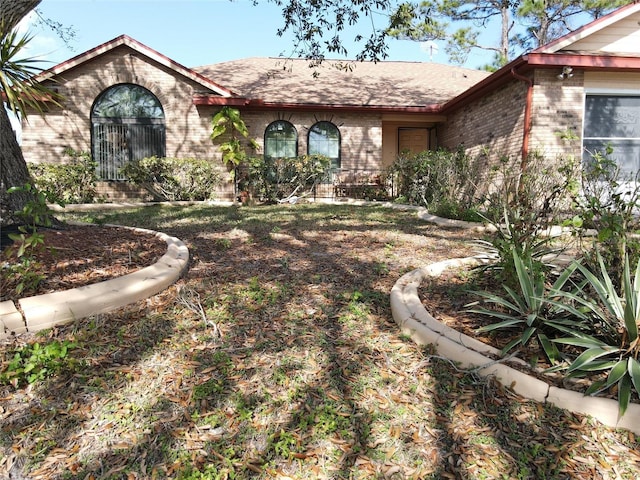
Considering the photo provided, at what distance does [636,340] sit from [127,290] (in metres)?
3.15

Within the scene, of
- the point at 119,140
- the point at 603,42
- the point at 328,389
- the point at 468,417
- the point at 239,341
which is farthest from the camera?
the point at 119,140

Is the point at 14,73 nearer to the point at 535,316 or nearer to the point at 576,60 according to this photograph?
the point at 535,316

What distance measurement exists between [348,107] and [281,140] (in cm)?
245

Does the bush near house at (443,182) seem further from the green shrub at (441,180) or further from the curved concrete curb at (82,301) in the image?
the curved concrete curb at (82,301)

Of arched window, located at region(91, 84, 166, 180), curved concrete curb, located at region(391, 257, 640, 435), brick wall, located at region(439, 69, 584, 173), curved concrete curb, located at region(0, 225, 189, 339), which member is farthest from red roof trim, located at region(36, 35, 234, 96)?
curved concrete curb, located at region(391, 257, 640, 435)

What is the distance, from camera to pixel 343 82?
16.1 meters

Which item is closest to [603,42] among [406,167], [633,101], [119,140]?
[633,101]

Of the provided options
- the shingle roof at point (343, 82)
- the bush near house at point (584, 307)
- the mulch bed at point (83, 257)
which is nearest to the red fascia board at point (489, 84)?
the shingle roof at point (343, 82)

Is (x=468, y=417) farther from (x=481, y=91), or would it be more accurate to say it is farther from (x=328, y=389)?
(x=481, y=91)

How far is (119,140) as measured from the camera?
13125 mm

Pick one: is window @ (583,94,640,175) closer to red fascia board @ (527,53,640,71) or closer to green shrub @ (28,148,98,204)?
red fascia board @ (527,53,640,71)

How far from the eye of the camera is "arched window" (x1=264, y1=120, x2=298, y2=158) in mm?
14070

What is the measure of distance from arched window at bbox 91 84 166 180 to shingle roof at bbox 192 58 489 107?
107 inches

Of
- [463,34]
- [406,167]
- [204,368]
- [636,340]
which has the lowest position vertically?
[204,368]
